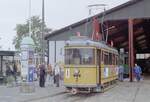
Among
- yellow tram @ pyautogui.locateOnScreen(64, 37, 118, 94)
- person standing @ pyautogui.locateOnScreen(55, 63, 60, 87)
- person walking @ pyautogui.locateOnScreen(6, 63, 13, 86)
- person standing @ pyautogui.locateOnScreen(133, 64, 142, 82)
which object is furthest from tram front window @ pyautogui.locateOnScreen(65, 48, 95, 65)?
person standing @ pyautogui.locateOnScreen(133, 64, 142, 82)

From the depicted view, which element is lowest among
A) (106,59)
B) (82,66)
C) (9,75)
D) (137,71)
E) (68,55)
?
(9,75)

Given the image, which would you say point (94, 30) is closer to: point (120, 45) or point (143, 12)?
point (143, 12)

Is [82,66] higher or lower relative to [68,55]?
lower

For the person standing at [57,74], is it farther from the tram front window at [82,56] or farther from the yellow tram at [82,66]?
the tram front window at [82,56]

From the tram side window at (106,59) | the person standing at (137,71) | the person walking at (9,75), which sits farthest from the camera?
the person standing at (137,71)


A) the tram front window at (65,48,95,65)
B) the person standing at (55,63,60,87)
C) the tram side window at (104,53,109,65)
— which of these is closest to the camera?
the tram front window at (65,48,95,65)

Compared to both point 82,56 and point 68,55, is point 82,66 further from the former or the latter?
point 68,55

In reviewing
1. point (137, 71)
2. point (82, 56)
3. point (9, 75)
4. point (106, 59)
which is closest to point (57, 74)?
point (9, 75)

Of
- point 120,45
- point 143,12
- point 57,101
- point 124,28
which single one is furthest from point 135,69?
point 120,45

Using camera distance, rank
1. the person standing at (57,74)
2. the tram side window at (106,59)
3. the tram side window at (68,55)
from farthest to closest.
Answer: the person standing at (57,74) < the tram side window at (106,59) < the tram side window at (68,55)

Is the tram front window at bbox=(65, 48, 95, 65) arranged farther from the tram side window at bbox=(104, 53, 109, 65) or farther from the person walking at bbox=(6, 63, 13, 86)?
the person walking at bbox=(6, 63, 13, 86)

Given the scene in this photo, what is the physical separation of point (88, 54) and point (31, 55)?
5.52 m

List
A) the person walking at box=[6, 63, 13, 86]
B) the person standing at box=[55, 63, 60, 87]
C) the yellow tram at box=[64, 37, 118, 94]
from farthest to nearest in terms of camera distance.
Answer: the person walking at box=[6, 63, 13, 86] → the person standing at box=[55, 63, 60, 87] → the yellow tram at box=[64, 37, 118, 94]

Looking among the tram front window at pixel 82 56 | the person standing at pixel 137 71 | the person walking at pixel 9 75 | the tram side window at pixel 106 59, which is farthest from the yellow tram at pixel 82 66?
the person standing at pixel 137 71
